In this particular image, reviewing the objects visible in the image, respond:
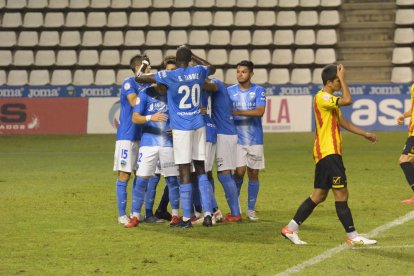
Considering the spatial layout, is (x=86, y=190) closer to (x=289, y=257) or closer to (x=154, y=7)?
(x=289, y=257)

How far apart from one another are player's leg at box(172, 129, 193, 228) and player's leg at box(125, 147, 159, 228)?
1.28 feet

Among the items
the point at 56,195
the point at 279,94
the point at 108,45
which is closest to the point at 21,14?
the point at 108,45

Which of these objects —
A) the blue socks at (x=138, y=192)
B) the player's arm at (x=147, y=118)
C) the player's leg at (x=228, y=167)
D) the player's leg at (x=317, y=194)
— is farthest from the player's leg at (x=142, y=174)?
the player's leg at (x=317, y=194)

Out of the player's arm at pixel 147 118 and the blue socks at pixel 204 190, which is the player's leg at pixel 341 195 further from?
the player's arm at pixel 147 118

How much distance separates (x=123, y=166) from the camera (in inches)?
429

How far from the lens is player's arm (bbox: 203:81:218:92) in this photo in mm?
10586

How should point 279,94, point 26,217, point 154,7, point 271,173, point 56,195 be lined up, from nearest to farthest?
point 26,217, point 56,195, point 271,173, point 279,94, point 154,7

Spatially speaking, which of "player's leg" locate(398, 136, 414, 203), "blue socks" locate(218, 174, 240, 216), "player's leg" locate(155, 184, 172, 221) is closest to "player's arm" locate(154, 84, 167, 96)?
"blue socks" locate(218, 174, 240, 216)

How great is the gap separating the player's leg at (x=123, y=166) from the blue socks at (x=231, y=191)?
3.59 ft

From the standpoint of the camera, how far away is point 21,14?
2989cm

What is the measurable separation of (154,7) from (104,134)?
599 cm

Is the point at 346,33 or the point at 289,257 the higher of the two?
the point at 346,33

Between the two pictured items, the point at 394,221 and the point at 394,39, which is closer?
the point at 394,221

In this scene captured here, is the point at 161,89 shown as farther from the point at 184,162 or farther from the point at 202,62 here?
the point at 184,162
